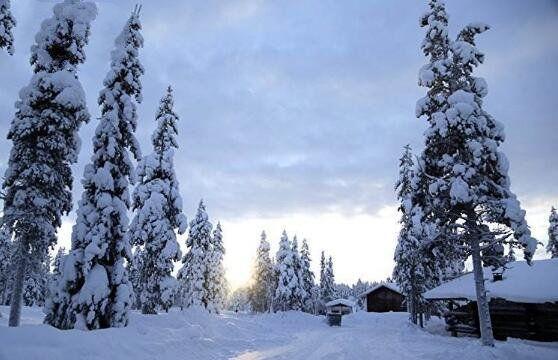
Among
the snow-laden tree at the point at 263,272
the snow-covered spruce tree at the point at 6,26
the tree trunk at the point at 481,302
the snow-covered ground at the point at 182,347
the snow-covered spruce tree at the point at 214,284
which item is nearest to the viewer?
the snow-covered ground at the point at 182,347

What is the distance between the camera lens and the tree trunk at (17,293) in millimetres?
17469

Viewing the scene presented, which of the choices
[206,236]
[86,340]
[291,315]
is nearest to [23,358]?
[86,340]

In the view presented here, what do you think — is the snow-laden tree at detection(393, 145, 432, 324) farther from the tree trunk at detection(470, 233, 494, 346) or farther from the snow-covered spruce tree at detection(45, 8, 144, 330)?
the snow-covered spruce tree at detection(45, 8, 144, 330)

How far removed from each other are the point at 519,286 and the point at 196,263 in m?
37.5

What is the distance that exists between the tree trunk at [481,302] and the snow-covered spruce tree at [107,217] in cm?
1555

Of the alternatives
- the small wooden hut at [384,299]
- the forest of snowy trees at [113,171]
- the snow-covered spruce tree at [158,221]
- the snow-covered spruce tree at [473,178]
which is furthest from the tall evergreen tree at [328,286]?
the snow-covered spruce tree at [473,178]

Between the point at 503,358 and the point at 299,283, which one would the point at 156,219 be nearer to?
the point at 503,358

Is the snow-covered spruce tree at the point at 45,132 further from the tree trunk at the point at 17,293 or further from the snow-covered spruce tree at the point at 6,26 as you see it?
the snow-covered spruce tree at the point at 6,26

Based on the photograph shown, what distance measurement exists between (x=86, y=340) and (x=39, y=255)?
38.7 feet

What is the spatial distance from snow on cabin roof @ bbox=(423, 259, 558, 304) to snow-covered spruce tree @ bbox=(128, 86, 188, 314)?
758 inches

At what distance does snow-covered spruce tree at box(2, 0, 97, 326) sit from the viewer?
1872 centimetres

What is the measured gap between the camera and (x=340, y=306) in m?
81.8

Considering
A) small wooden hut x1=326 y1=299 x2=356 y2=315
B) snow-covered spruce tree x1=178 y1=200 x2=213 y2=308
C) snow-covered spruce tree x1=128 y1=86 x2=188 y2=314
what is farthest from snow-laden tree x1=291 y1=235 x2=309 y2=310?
snow-covered spruce tree x1=128 y1=86 x2=188 y2=314

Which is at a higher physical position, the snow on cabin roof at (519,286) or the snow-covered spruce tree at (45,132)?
the snow-covered spruce tree at (45,132)
